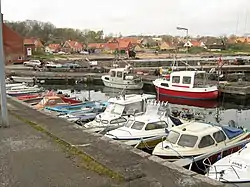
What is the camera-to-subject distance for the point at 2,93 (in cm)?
878

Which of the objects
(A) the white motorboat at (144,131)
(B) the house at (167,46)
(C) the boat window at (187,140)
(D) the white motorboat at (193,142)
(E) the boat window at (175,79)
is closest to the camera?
(D) the white motorboat at (193,142)

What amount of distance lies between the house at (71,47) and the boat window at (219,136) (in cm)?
8951

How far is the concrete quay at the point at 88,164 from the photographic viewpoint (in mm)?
5363

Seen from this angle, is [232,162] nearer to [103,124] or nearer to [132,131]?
[132,131]

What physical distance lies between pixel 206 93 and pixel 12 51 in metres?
22.5

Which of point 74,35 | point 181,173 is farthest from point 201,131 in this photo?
point 74,35

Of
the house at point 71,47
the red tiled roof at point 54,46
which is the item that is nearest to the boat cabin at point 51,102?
the house at point 71,47

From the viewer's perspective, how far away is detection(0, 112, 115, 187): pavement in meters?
5.30

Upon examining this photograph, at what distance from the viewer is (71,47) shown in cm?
10362

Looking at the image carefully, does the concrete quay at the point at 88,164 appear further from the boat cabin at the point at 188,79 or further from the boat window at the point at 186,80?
the boat window at the point at 186,80

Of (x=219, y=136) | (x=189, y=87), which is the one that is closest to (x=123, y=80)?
(x=189, y=87)

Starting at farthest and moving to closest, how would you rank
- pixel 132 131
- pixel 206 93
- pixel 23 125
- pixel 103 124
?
pixel 206 93, pixel 103 124, pixel 132 131, pixel 23 125

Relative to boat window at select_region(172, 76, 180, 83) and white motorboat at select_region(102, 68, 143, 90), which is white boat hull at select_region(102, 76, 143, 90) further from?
boat window at select_region(172, 76, 180, 83)

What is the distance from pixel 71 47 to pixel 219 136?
3768 inches
